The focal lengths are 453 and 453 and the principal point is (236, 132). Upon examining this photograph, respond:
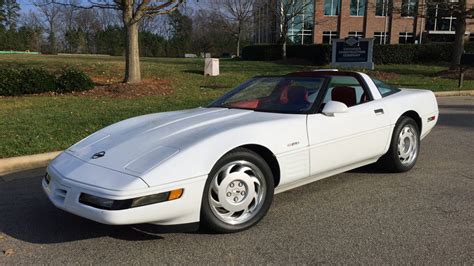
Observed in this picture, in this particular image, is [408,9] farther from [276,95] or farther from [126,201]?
[126,201]

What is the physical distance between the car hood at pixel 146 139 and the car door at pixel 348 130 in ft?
2.48

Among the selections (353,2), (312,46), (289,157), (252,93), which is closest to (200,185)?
(289,157)

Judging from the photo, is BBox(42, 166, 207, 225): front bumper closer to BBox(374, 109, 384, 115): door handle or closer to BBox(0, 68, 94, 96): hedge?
BBox(374, 109, 384, 115): door handle

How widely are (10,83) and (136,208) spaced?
1148 cm

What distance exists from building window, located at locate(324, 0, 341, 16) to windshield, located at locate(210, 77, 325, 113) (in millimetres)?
43424

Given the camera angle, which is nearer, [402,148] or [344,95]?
[344,95]

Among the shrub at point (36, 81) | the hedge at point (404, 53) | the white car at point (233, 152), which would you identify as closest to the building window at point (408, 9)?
the hedge at point (404, 53)

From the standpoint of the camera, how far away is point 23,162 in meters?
6.15

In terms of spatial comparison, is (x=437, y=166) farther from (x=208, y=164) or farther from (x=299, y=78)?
(x=208, y=164)

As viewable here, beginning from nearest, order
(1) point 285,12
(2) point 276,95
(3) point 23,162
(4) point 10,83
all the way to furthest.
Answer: (2) point 276,95, (3) point 23,162, (4) point 10,83, (1) point 285,12

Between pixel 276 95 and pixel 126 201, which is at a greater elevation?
pixel 276 95

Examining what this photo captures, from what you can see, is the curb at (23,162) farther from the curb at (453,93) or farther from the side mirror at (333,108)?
the curb at (453,93)

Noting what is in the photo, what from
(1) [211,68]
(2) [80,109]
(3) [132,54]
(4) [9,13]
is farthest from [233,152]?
(4) [9,13]

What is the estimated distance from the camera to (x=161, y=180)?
3.26m
